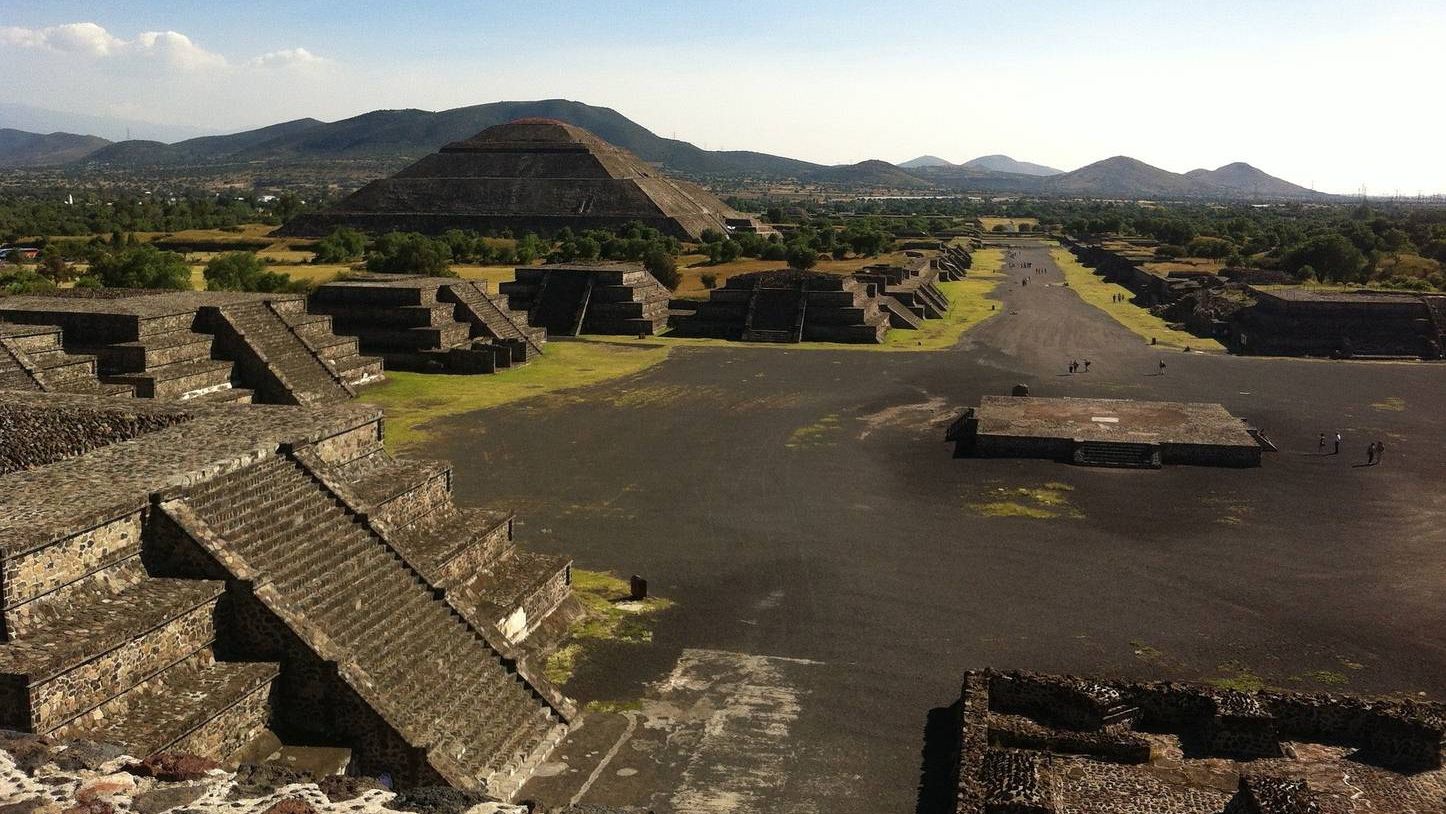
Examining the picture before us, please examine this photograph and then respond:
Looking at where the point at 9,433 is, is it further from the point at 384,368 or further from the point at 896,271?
the point at 896,271

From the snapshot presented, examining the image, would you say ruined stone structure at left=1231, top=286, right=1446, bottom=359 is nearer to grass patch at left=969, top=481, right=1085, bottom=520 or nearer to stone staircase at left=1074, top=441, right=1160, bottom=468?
stone staircase at left=1074, top=441, right=1160, bottom=468

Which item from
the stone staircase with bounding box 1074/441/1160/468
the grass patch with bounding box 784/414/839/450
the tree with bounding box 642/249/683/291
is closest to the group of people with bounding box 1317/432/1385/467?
the stone staircase with bounding box 1074/441/1160/468

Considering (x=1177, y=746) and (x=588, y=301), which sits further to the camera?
(x=588, y=301)

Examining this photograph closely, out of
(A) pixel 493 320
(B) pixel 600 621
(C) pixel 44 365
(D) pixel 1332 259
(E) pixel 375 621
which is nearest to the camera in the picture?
(E) pixel 375 621

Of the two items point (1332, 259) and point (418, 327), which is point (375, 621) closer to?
point (418, 327)

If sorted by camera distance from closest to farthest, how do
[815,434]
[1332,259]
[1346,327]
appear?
[815,434], [1346,327], [1332,259]

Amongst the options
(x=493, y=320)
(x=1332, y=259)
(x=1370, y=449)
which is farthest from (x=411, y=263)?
(x=1332, y=259)

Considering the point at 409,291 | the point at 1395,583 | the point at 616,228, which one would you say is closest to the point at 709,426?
the point at 409,291
